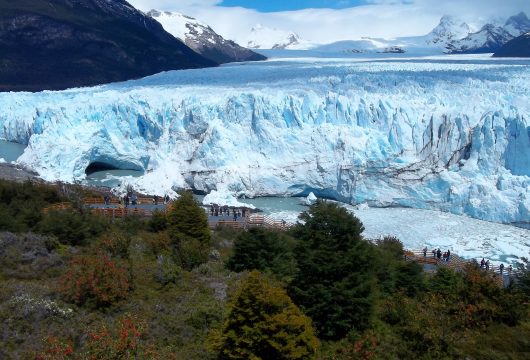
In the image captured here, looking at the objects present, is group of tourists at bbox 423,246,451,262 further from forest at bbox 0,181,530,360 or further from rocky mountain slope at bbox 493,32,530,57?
rocky mountain slope at bbox 493,32,530,57

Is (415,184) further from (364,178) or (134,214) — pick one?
(134,214)

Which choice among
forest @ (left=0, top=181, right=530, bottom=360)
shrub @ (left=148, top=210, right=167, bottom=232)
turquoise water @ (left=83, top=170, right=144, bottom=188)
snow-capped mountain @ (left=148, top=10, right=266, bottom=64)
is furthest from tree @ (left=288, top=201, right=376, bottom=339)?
snow-capped mountain @ (left=148, top=10, right=266, bottom=64)

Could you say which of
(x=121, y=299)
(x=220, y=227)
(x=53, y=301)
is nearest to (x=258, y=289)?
(x=121, y=299)

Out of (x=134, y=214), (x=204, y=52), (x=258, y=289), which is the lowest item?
(x=134, y=214)

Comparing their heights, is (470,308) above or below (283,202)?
above

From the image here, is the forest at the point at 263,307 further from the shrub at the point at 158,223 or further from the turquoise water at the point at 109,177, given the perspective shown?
the turquoise water at the point at 109,177

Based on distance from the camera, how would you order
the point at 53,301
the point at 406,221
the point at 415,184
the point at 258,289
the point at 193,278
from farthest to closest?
the point at 415,184, the point at 406,221, the point at 193,278, the point at 53,301, the point at 258,289
